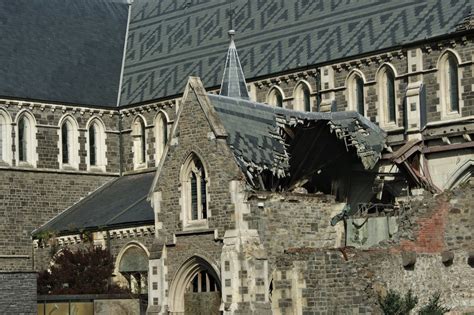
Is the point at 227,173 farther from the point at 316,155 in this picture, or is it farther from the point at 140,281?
the point at 140,281

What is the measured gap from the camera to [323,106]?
44.2 metres

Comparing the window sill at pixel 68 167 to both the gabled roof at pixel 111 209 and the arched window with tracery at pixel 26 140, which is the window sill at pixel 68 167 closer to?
the gabled roof at pixel 111 209

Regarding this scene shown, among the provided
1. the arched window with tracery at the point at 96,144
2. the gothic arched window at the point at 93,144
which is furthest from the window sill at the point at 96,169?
the gothic arched window at the point at 93,144

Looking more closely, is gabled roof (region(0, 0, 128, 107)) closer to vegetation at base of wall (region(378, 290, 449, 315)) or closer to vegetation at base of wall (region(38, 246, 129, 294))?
vegetation at base of wall (region(38, 246, 129, 294))

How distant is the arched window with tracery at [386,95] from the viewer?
140ft

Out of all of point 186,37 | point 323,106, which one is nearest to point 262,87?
point 323,106

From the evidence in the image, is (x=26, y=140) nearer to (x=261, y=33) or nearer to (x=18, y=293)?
(x=261, y=33)

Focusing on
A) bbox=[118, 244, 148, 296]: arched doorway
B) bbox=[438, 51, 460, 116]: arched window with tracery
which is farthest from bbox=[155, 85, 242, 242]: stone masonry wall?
bbox=[438, 51, 460, 116]: arched window with tracery

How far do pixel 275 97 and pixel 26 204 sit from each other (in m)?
10.6

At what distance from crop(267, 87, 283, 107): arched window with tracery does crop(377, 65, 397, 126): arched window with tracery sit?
4604 mm

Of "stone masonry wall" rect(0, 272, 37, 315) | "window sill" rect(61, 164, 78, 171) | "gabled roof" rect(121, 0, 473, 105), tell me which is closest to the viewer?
"stone masonry wall" rect(0, 272, 37, 315)

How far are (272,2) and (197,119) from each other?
15.6m

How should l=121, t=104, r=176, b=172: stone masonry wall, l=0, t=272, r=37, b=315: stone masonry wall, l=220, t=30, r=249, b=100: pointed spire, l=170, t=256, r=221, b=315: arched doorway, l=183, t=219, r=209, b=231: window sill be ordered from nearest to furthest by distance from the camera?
l=0, t=272, r=37, b=315: stone masonry wall → l=183, t=219, r=209, b=231: window sill → l=170, t=256, r=221, b=315: arched doorway → l=220, t=30, r=249, b=100: pointed spire → l=121, t=104, r=176, b=172: stone masonry wall

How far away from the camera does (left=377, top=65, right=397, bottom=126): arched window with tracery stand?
42.6 meters
